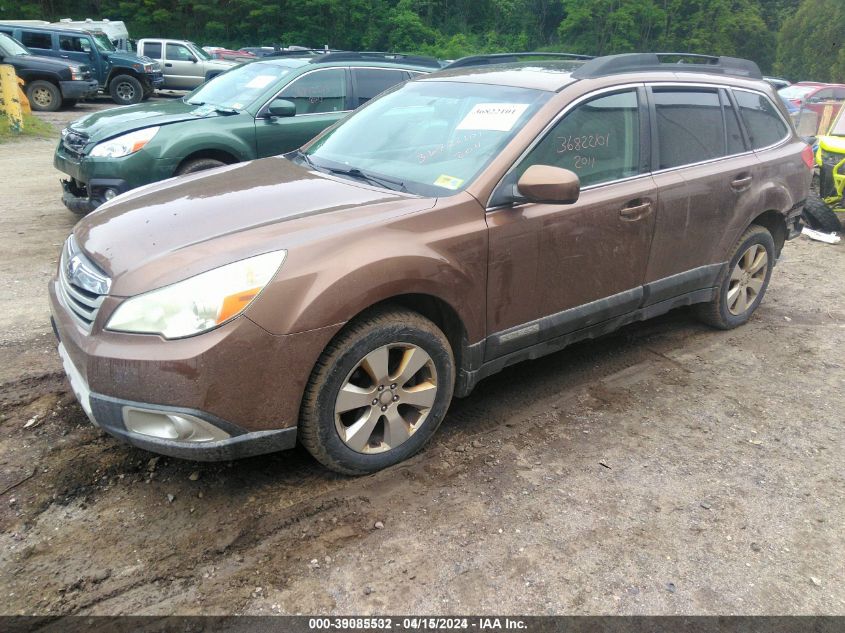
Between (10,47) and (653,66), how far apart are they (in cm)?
1692

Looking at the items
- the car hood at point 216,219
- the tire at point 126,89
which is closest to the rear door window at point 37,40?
the tire at point 126,89

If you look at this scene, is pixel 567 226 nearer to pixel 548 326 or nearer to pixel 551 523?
pixel 548 326

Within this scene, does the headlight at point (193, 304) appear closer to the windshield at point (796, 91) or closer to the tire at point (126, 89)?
the tire at point (126, 89)

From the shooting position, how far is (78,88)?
651 inches

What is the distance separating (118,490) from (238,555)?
0.71 meters

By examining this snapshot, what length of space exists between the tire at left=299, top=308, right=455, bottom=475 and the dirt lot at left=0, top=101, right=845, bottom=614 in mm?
157

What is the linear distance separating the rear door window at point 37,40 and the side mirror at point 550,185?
740 inches

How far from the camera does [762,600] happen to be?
250 centimetres

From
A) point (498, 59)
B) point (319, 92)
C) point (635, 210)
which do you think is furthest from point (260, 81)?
point (635, 210)

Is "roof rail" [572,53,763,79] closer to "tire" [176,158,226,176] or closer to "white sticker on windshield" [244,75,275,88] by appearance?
"tire" [176,158,226,176]

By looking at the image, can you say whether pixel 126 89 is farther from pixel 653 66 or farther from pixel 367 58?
pixel 653 66

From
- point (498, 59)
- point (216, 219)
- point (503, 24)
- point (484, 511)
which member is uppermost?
point (498, 59)

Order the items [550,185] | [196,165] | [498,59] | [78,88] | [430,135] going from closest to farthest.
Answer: [550,185]
[430,135]
[498,59]
[196,165]
[78,88]

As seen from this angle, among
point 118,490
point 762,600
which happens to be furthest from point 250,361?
point 762,600
